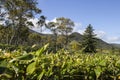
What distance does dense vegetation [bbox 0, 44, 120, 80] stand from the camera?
1.47 m

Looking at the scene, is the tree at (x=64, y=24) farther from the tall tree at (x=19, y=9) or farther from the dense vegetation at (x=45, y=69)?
the dense vegetation at (x=45, y=69)

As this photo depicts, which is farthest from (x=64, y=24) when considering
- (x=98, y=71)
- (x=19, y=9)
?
(x=98, y=71)

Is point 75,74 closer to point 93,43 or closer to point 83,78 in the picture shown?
A: point 83,78

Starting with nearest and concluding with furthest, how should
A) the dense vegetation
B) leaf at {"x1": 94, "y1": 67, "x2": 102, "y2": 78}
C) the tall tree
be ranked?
1. the dense vegetation
2. leaf at {"x1": 94, "y1": 67, "x2": 102, "y2": 78}
3. the tall tree

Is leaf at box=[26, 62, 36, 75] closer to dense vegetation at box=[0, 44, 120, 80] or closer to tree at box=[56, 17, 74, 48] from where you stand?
dense vegetation at box=[0, 44, 120, 80]

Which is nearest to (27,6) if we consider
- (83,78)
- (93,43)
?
(93,43)

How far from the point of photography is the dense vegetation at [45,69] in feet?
4.81

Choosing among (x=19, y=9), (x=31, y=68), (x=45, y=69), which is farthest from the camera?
(x=19, y=9)

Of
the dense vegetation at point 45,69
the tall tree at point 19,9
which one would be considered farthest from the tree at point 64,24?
the dense vegetation at point 45,69

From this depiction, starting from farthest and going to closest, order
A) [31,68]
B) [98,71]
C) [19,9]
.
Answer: [19,9] → [98,71] → [31,68]

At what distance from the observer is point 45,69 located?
1814 millimetres

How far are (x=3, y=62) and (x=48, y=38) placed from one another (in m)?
99.0

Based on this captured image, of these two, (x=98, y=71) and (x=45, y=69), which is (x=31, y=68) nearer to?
(x=45, y=69)

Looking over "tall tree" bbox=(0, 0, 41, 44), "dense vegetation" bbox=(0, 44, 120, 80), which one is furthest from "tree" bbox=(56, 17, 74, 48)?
"dense vegetation" bbox=(0, 44, 120, 80)
